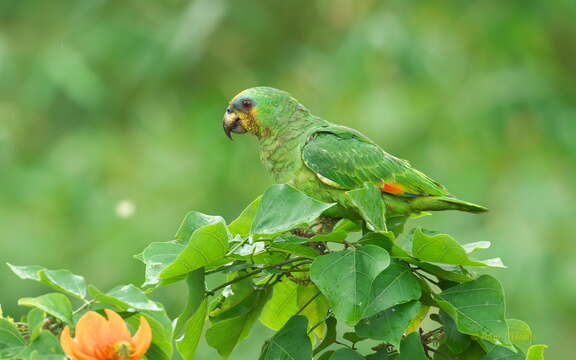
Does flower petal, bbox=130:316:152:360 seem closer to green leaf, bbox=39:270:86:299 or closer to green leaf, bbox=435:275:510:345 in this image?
green leaf, bbox=39:270:86:299

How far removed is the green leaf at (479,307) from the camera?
1593 mm

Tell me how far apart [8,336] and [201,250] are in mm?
387

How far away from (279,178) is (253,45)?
18.7ft

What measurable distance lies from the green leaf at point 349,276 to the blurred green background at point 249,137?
417 centimetres

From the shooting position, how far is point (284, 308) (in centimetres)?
204

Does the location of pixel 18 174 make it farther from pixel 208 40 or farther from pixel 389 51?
pixel 389 51

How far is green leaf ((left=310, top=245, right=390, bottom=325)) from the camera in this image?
5.14ft

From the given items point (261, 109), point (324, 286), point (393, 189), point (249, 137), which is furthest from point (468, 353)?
point (249, 137)

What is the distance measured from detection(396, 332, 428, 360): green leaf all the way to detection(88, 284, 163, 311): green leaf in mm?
511

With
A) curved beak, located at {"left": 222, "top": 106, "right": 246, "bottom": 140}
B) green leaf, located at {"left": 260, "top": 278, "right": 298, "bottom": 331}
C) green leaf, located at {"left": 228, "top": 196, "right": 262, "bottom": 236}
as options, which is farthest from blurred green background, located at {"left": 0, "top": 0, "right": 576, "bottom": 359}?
green leaf, located at {"left": 228, "top": 196, "right": 262, "bottom": 236}

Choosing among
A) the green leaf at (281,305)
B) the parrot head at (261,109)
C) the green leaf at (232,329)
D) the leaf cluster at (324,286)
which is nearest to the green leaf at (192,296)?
the leaf cluster at (324,286)

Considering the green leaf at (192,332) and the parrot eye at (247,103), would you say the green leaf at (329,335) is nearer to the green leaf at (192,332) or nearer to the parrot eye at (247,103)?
the green leaf at (192,332)

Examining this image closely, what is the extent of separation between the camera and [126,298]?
1.46 meters

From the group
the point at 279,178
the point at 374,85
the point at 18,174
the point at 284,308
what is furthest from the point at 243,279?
the point at 18,174
